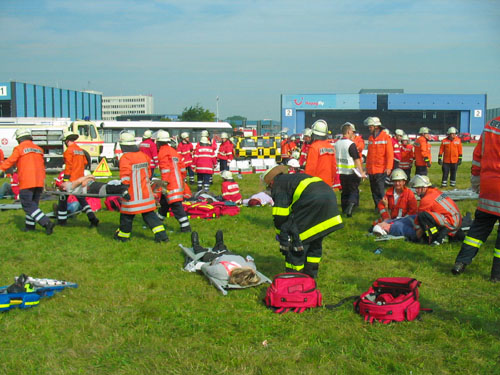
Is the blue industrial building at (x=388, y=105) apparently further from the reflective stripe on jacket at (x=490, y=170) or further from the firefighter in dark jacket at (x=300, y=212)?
the firefighter in dark jacket at (x=300, y=212)

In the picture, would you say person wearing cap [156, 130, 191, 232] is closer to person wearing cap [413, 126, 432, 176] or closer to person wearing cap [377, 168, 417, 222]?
person wearing cap [377, 168, 417, 222]

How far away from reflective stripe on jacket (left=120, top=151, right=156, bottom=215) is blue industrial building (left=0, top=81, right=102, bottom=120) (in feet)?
158

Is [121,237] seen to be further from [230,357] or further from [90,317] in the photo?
[230,357]

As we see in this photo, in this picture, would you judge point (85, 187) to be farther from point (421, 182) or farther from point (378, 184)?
point (421, 182)

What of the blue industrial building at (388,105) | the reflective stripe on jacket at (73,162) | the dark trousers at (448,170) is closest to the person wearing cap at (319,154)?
the reflective stripe on jacket at (73,162)

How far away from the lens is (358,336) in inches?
162

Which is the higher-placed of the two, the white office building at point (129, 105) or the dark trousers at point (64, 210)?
the white office building at point (129, 105)

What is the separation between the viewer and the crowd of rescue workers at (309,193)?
5.11 metres

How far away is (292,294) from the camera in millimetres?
4668

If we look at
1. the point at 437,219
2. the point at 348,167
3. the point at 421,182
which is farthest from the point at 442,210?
the point at 348,167

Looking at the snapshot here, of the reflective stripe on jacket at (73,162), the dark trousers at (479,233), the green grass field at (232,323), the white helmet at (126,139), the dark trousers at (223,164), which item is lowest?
the green grass field at (232,323)

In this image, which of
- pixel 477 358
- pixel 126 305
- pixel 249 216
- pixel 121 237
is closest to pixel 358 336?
pixel 477 358

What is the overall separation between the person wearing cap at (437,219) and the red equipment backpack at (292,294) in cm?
322

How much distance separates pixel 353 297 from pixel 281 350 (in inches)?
51.7
